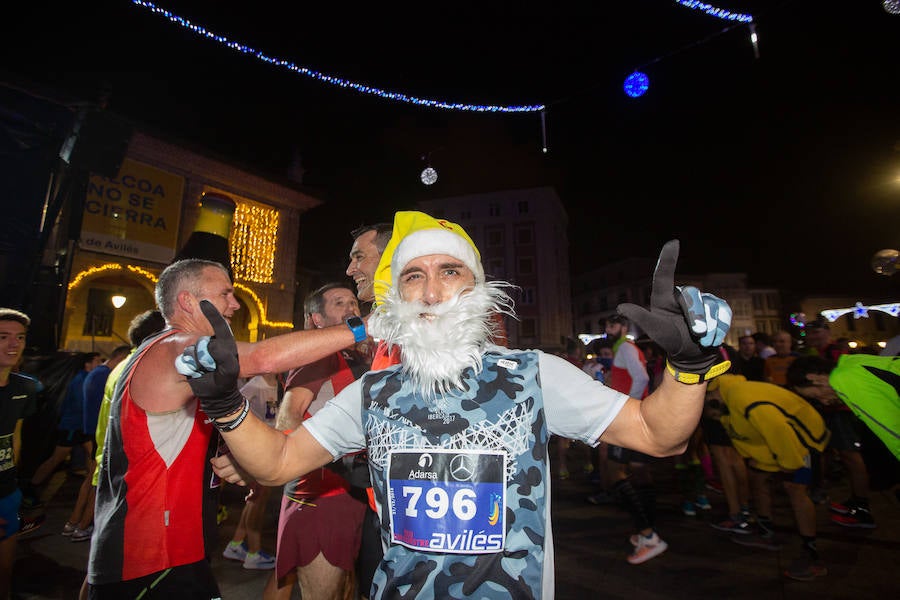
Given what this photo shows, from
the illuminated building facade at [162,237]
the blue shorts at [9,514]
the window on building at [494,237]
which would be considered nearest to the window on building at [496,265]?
the window on building at [494,237]

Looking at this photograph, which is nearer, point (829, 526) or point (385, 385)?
point (385, 385)

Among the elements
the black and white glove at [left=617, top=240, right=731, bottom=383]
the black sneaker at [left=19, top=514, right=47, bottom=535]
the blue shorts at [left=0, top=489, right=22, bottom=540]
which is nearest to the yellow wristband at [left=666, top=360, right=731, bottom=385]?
the black and white glove at [left=617, top=240, right=731, bottom=383]

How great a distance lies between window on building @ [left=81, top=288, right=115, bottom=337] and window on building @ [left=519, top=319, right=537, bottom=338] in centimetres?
3032

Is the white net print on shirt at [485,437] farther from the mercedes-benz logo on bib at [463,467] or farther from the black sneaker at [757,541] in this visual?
the black sneaker at [757,541]

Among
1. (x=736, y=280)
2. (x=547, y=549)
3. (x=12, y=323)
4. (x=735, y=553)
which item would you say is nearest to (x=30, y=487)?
(x=12, y=323)

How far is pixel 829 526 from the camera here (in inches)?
239

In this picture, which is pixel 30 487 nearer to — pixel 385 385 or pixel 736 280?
pixel 385 385

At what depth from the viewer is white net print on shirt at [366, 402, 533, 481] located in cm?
164

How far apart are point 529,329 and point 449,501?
3937 cm

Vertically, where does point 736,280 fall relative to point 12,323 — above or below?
above

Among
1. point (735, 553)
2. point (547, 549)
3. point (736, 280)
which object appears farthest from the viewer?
point (736, 280)

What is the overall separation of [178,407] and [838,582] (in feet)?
20.2

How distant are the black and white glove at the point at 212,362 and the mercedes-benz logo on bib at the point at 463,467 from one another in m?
0.83

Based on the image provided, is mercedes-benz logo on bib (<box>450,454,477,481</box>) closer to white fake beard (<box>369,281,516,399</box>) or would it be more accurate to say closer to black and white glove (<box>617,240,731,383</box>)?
white fake beard (<box>369,281,516,399</box>)
